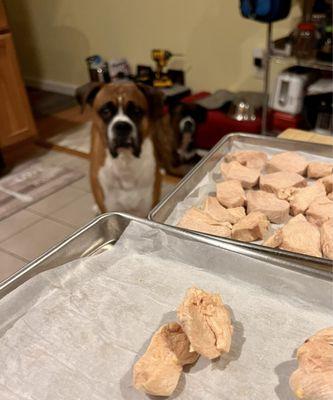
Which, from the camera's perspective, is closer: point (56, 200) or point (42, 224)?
point (42, 224)

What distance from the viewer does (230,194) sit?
0.94m

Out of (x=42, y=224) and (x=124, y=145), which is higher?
(x=124, y=145)

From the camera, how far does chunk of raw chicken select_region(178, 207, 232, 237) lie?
0.83 meters

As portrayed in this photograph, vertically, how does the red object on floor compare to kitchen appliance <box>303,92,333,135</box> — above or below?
below

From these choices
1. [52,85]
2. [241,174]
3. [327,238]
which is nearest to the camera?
[327,238]

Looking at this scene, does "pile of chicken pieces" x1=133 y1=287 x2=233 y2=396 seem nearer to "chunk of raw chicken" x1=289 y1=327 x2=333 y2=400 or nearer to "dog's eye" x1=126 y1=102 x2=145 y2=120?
"chunk of raw chicken" x1=289 y1=327 x2=333 y2=400

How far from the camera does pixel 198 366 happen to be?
1.96 feet

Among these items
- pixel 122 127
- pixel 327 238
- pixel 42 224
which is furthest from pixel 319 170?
pixel 42 224

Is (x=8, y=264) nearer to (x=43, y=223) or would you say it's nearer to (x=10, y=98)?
(x=43, y=223)

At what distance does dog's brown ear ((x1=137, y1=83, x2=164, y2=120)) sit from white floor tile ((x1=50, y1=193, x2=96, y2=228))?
604 mm

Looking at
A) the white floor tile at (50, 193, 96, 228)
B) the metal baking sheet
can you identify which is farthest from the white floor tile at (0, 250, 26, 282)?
the metal baking sheet

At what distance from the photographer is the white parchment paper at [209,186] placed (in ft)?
2.95

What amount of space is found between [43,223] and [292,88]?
1.35m

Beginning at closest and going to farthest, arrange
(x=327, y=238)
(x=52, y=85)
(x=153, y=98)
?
(x=327, y=238)
(x=153, y=98)
(x=52, y=85)
